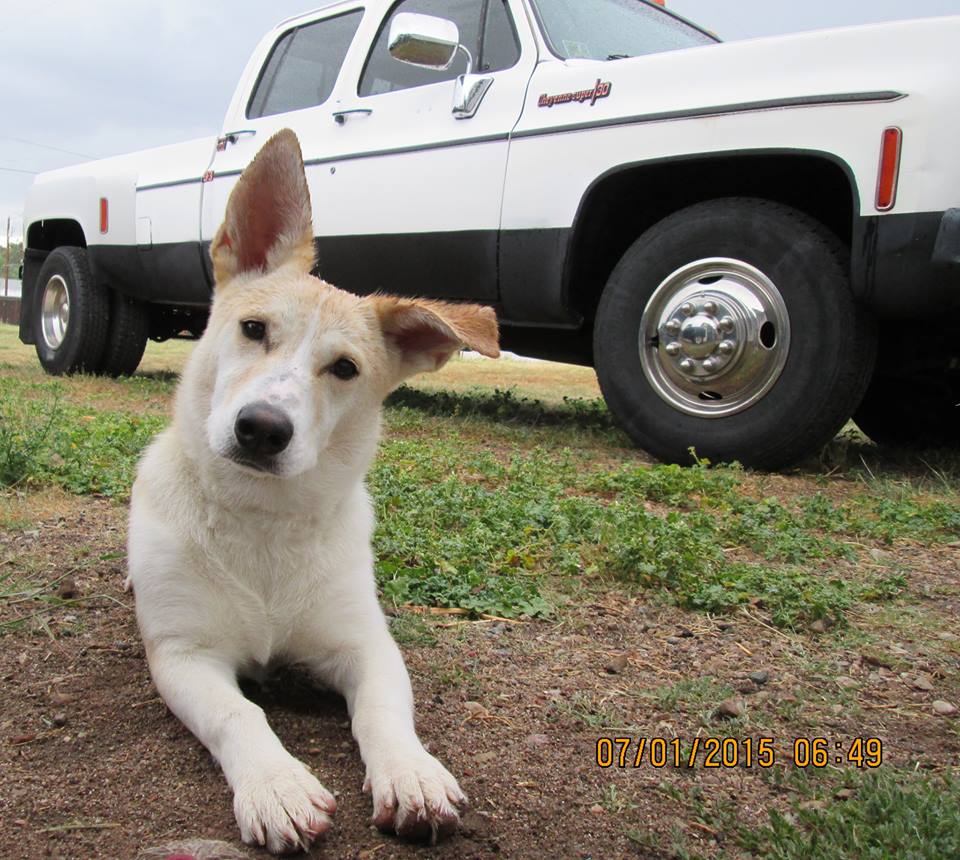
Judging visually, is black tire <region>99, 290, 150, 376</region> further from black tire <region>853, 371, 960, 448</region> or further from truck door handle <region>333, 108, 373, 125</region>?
black tire <region>853, 371, 960, 448</region>

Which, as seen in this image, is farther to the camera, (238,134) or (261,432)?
(238,134)

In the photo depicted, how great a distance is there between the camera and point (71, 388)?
6.83m

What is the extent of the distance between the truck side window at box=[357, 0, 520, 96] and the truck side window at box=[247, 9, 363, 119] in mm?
361

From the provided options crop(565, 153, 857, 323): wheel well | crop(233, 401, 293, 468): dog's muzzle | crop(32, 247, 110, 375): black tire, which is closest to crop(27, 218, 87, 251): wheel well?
crop(32, 247, 110, 375): black tire

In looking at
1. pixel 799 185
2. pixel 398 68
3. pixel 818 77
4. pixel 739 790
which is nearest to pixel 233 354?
pixel 739 790

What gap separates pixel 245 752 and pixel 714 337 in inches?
123

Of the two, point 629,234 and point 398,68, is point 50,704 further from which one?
point 398,68

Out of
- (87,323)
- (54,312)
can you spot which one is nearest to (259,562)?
(87,323)

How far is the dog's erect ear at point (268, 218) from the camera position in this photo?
8.68 feet

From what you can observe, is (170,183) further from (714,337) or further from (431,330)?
(431,330)

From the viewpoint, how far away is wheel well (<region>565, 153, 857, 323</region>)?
14.3ft

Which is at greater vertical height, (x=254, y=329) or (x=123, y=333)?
(x=254, y=329)

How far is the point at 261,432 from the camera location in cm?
212

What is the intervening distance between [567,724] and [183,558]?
941 millimetres
